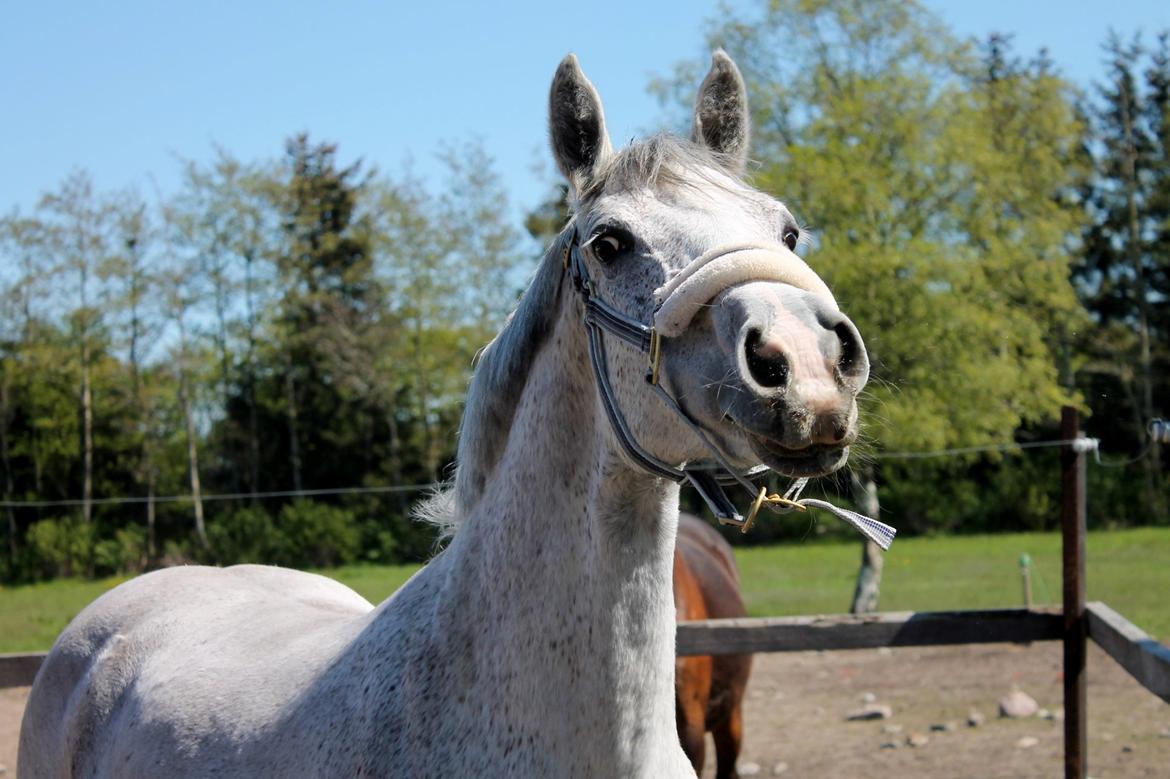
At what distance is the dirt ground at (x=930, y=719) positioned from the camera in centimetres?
648

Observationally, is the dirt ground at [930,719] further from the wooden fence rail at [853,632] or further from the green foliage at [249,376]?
the green foliage at [249,376]

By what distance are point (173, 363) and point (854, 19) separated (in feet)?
65.0

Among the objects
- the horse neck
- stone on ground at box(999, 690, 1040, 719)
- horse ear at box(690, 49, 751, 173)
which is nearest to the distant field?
stone on ground at box(999, 690, 1040, 719)

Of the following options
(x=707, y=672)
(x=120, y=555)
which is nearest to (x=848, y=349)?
(x=707, y=672)

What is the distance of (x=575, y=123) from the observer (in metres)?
2.19

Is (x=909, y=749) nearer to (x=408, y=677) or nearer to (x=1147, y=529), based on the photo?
(x=408, y=677)

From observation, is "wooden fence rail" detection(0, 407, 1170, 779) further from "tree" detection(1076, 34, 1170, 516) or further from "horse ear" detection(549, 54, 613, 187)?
"tree" detection(1076, 34, 1170, 516)

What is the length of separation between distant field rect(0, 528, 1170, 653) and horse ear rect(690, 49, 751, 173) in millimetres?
9850

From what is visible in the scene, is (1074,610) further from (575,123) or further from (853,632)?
(575,123)

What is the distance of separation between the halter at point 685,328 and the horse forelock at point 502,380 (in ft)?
0.62

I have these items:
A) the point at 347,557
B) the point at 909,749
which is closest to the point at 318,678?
the point at 909,749

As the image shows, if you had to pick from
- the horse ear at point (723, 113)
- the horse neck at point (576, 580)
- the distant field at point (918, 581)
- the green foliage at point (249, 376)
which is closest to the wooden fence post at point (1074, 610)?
the horse ear at point (723, 113)

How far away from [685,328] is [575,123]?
0.58m

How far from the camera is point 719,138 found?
2.43 m
